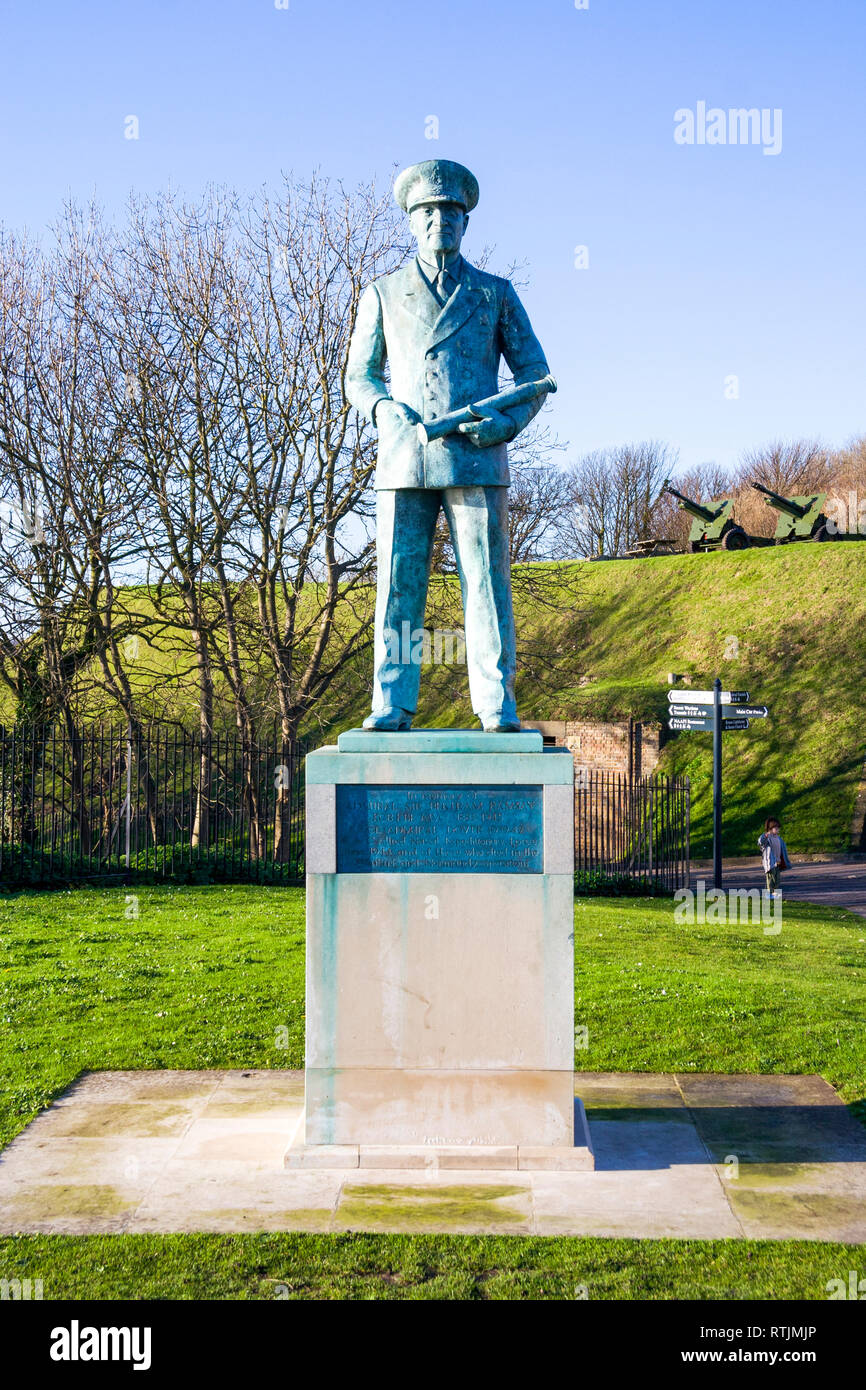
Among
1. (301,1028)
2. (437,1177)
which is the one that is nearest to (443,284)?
(437,1177)

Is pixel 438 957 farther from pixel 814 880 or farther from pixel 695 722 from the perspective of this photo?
pixel 814 880

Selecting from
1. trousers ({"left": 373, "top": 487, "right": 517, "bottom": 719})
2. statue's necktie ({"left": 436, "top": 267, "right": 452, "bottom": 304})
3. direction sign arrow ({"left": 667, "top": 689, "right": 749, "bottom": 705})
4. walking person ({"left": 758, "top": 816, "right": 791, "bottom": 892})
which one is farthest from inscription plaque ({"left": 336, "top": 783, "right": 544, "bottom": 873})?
walking person ({"left": 758, "top": 816, "right": 791, "bottom": 892})

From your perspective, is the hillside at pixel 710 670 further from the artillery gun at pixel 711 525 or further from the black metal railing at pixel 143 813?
the artillery gun at pixel 711 525

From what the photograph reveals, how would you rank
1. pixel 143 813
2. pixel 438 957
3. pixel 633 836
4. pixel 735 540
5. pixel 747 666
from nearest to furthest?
pixel 438 957
pixel 143 813
pixel 633 836
pixel 747 666
pixel 735 540

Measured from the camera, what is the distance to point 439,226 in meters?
5.80

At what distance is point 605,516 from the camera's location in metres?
63.1

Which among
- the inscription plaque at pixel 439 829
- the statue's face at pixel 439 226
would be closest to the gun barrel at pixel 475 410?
the statue's face at pixel 439 226

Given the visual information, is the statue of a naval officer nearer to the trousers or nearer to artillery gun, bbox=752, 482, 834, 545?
the trousers

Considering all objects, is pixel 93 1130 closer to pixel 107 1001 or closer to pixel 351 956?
pixel 351 956

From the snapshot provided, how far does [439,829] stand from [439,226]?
287 centimetres

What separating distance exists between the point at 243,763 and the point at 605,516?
152 ft

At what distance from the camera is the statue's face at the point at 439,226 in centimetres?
581

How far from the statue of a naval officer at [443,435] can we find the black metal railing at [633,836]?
33.8ft

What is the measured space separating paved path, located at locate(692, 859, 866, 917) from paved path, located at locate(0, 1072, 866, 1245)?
1177cm
